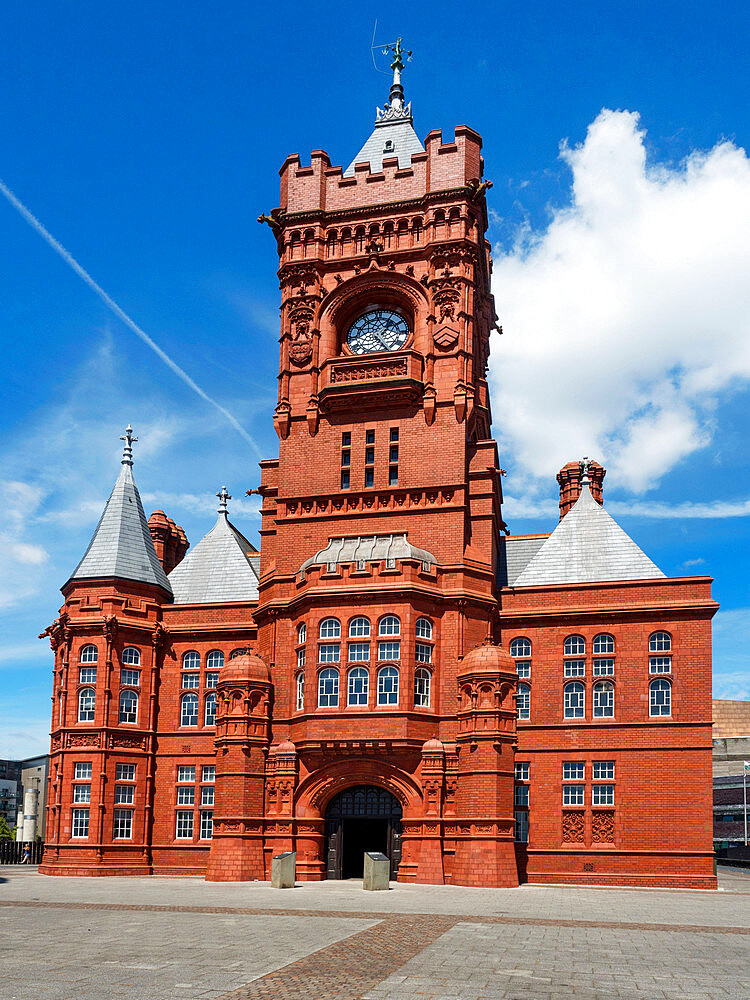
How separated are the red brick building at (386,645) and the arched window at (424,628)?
0.17m

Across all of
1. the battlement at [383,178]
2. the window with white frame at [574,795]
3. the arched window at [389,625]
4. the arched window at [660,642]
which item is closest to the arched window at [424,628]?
the arched window at [389,625]

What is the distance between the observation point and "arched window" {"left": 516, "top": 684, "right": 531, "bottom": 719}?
42.2 metres

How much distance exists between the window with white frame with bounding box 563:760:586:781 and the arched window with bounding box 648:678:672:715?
3.50 metres

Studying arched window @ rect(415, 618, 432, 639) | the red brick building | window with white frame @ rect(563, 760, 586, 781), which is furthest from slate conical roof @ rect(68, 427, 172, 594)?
window with white frame @ rect(563, 760, 586, 781)

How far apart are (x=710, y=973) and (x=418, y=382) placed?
30.7 m

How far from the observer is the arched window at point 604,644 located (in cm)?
4197

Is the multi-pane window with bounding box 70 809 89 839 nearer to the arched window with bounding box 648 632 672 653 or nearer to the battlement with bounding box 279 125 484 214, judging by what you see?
the arched window with bounding box 648 632 672 653

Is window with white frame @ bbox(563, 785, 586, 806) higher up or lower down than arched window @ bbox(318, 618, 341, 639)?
lower down

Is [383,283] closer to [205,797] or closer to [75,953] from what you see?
[205,797]

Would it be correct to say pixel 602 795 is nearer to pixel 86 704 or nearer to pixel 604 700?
pixel 604 700

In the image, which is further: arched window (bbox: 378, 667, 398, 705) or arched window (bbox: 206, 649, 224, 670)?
arched window (bbox: 206, 649, 224, 670)

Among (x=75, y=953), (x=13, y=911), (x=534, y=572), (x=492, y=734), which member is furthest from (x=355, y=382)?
(x=75, y=953)

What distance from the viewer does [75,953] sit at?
17312 millimetres

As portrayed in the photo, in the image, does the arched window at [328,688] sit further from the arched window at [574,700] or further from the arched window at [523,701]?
the arched window at [574,700]
